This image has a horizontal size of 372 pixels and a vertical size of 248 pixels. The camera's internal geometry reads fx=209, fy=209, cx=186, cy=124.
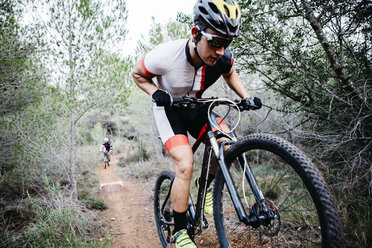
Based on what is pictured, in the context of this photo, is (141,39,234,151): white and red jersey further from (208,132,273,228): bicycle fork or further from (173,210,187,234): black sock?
(173,210,187,234): black sock

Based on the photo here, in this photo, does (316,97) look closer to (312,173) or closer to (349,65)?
(349,65)

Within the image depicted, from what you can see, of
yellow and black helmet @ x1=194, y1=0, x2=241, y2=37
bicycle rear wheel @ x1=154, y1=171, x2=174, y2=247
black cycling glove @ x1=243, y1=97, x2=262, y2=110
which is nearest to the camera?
yellow and black helmet @ x1=194, y1=0, x2=241, y2=37

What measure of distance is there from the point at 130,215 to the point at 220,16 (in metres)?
6.15

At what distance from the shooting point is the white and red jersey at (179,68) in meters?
2.19

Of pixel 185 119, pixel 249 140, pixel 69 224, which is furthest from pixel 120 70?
pixel 249 140

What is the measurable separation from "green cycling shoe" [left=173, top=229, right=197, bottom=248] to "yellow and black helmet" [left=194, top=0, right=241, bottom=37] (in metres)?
1.96

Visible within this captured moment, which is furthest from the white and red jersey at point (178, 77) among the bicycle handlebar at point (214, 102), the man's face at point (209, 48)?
the bicycle handlebar at point (214, 102)

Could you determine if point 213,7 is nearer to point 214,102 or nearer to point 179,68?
point 179,68

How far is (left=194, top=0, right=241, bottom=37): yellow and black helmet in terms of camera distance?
1.75 metres

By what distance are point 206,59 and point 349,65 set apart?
2.97 m

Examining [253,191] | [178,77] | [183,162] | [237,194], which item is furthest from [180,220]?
[178,77]

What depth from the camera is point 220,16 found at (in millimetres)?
1754

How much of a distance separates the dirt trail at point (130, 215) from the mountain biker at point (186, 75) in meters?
2.58

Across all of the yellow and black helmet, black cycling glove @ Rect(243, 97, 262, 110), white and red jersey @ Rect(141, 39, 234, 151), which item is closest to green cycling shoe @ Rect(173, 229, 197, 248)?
white and red jersey @ Rect(141, 39, 234, 151)
